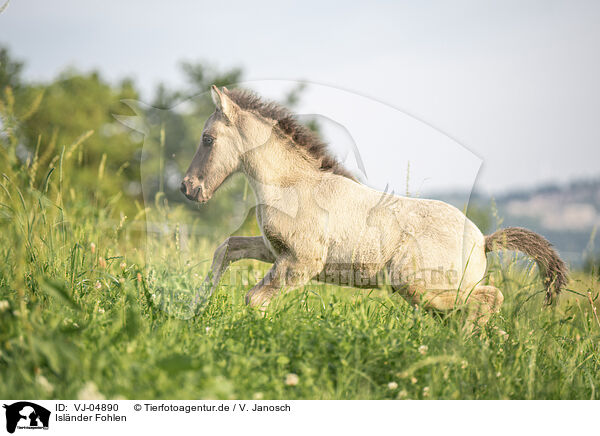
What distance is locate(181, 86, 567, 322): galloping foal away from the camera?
3.70m

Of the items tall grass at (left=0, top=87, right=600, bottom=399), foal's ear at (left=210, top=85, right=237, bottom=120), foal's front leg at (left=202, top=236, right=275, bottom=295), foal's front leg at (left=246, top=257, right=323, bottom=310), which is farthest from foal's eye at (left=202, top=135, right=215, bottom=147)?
foal's front leg at (left=246, top=257, right=323, bottom=310)

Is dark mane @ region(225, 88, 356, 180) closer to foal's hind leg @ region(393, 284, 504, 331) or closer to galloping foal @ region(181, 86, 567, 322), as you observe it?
galloping foal @ region(181, 86, 567, 322)

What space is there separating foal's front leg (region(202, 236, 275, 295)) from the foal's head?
1.99 feet

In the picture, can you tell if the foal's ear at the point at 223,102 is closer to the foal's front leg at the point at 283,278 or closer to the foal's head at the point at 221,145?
the foal's head at the point at 221,145

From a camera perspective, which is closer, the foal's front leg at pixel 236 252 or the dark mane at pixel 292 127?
the dark mane at pixel 292 127

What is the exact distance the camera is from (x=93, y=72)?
104ft

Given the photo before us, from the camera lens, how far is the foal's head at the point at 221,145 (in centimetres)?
354

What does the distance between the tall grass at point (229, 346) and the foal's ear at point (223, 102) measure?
Result: 41.1 inches

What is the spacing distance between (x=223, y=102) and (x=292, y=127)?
0.68 meters

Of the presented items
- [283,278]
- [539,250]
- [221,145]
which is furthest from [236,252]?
[539,250]
